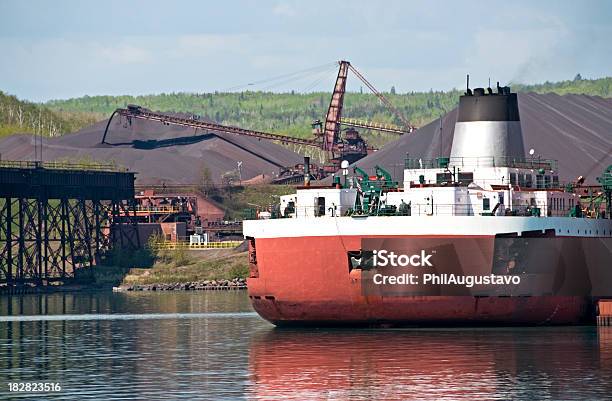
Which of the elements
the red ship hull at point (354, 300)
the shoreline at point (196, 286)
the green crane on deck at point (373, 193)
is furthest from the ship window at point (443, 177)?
the shoreline at point (196, 286)

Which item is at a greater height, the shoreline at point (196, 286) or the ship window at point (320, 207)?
the ship window at point (320, 207)

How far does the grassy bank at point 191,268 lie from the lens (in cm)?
14538

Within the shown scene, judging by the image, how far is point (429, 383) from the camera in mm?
57094

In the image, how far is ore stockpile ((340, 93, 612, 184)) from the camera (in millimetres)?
149375

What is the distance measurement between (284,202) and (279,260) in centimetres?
477

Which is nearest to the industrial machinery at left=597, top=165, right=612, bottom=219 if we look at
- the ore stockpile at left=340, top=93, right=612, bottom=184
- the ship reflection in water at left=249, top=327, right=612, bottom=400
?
the ship reflection in water at left=249, top=327, right=612, bottom=400

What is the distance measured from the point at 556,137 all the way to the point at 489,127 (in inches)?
2875

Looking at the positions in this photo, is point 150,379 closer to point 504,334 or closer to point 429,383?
A: point 429,383

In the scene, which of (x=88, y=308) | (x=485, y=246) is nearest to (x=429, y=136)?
(x=88, y=308)

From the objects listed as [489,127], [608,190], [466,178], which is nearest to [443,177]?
[466,178]

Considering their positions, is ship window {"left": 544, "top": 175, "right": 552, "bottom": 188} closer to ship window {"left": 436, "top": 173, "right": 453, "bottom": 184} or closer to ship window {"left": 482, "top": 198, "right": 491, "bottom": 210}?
ship window {"left": 436, "top": 173, "right": 453, "bottom": 184}

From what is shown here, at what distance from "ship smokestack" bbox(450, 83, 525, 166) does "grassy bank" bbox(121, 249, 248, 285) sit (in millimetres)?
58583

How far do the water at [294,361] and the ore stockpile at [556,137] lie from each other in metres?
65.1

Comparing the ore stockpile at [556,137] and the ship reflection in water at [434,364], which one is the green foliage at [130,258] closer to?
the ore stockpile at [556,137]
